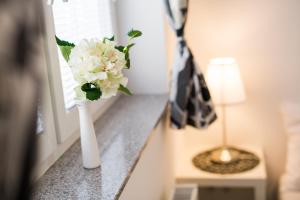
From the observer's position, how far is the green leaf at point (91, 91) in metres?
0.97

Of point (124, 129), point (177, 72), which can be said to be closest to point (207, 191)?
point (177, 72)

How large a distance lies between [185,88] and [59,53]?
780 millimetres

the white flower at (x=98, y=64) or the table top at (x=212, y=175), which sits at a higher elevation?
the white flower at (x=98, y=64)

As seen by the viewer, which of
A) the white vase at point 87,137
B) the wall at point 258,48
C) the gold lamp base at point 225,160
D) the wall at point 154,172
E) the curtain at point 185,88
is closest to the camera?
the white vase at point 87,137

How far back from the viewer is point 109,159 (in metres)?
1.23

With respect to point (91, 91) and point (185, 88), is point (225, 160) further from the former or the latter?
point (91, 91)

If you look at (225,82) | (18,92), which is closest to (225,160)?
(225,82)

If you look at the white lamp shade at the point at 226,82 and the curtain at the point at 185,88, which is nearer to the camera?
the curtain at the point at 185,88

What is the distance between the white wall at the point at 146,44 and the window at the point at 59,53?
36 centimetres

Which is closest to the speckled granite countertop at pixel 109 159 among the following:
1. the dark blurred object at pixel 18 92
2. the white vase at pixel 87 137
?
the white vase at pixel 87 137

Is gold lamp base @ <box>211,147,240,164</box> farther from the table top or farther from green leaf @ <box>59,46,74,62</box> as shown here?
green leaf @ <box>59,46,74,62</box>

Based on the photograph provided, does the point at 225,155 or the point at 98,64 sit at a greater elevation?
the point at 98,64

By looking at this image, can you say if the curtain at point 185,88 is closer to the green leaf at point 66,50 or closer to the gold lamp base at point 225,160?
the gold lamp base at point 225,160

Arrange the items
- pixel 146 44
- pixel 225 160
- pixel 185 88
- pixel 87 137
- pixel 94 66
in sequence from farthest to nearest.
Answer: pixel 225 160
pixel 146 44
pixel 185 88
pixel 87 137
pixel 94 66
